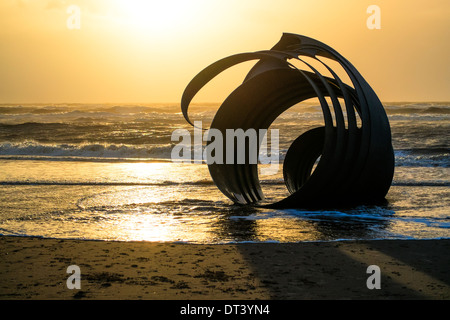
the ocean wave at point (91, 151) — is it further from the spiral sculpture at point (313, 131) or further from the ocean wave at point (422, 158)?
the spiral sculpture at point (313, 131)

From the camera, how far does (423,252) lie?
6730 mm

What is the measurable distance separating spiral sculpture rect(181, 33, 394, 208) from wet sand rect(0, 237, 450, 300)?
213 cm

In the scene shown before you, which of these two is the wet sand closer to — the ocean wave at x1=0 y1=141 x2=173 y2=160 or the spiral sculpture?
the spiral sculpture

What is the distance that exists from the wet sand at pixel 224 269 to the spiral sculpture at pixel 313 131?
7.00ft

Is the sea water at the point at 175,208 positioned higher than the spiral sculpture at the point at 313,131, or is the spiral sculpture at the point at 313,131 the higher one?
the spiral sculpture at the point at 313,131

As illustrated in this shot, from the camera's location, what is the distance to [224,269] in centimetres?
602

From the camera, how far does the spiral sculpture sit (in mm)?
9070

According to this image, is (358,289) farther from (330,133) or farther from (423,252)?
(330,133)

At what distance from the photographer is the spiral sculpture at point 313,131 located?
29.8 feet

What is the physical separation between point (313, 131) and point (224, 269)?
19.9 feet

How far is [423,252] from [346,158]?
8.87ft

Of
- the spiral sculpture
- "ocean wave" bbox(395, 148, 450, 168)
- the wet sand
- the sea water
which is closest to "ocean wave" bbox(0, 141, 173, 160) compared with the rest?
the sea water

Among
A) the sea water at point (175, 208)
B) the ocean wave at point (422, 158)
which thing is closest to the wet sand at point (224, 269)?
the sea water at point (175, 208)

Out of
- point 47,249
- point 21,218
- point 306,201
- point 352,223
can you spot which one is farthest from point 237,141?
point 47,249
